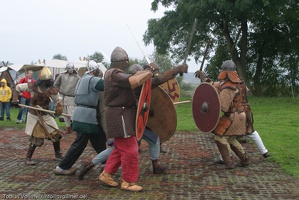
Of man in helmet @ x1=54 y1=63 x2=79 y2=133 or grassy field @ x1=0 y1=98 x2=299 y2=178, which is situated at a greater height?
man in helmet @ x1=54 y1=63 x2=79 y2=133

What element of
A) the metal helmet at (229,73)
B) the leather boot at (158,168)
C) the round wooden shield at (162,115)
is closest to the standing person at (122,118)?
the round wooden shield at (162,115)

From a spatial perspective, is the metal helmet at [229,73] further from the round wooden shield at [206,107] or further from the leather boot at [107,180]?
the leather boot at [107,180]

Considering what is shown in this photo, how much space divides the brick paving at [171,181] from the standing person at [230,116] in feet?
0.85

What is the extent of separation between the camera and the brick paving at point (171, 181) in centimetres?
495

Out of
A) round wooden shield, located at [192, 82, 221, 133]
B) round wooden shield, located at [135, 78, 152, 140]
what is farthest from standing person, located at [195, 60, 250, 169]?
round wooden shield, located at [135, 78, 152, 140]

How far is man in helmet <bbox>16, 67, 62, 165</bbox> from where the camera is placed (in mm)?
6789

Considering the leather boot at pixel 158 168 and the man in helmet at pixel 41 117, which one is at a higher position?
the man in helmet at pixel 41 117

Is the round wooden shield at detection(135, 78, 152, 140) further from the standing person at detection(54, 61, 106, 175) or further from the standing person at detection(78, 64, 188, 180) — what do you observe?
the standing person at detection(54, 61, 106, 175)

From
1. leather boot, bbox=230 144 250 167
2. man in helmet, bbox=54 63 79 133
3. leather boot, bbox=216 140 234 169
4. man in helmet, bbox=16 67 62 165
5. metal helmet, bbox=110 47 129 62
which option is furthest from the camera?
man in helmet, bbox=54 63 79 133

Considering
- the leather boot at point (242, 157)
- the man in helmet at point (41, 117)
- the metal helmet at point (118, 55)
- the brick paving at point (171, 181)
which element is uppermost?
the metal helmet at point (118, 55)

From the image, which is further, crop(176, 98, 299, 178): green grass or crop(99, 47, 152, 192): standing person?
crop(176, 98, 299, 178): green grass

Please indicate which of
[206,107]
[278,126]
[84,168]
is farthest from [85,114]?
[278,126]

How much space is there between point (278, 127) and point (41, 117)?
22.8 ft

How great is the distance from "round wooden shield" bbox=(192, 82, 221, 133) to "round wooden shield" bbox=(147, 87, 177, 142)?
608 millimetres
